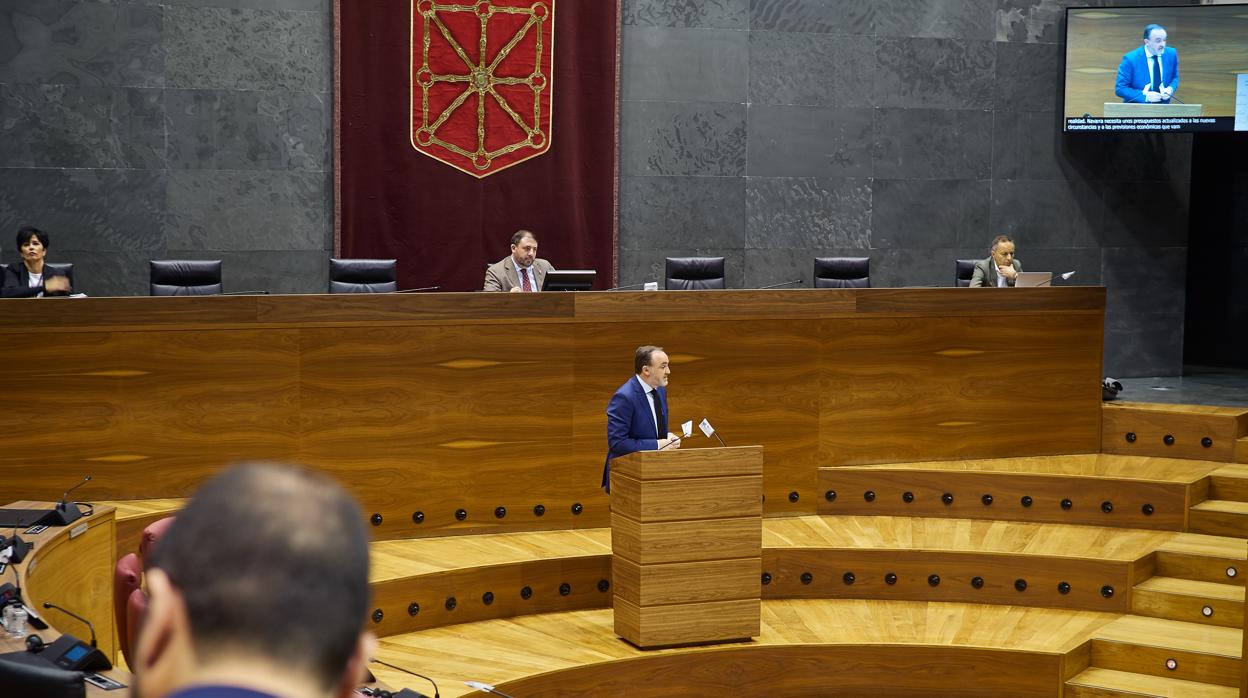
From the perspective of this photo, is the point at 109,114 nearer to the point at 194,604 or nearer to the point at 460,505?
the point at 460,505

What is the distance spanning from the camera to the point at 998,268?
712cm

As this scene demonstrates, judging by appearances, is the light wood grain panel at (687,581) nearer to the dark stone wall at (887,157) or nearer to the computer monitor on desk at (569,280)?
the computer monitor on desk at (569,280)

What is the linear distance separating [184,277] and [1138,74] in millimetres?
6022

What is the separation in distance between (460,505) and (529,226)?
293 centimetres

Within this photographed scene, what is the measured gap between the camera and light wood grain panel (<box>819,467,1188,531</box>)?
6152mm

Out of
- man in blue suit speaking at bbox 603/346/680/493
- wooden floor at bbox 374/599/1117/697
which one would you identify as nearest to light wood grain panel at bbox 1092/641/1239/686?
wooden floor at bbox 374/599/1117/697

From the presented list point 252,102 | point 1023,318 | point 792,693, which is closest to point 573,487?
point 792,693

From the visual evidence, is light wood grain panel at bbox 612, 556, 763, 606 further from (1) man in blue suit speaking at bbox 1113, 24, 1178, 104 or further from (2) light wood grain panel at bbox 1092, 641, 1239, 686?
(1) man in blue suit speaking at bbox 1113, 24, 1178, 104

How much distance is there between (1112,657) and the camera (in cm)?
516

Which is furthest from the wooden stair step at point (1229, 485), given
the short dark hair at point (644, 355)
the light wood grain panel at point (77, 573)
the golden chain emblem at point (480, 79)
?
the light wood grain panel at point (77, 573)

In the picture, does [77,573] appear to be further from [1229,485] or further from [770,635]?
[1229,485]

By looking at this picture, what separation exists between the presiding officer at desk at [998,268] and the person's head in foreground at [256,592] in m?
6.72

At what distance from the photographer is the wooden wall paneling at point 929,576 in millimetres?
5617

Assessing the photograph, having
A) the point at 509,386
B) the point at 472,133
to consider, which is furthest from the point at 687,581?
the point at 472,133
